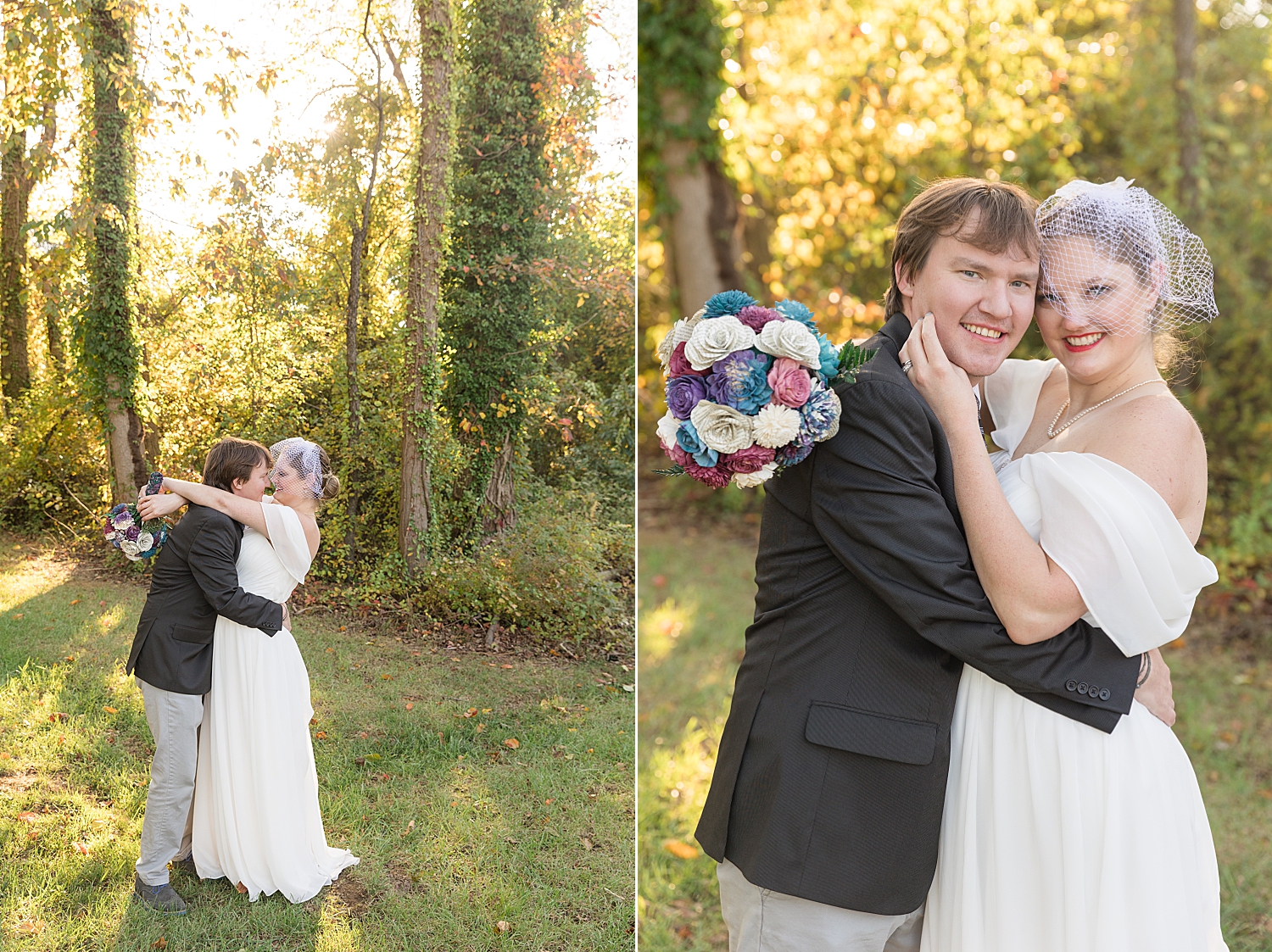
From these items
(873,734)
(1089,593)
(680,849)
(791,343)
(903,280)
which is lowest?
(680,849)

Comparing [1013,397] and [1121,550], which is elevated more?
[1013,397]

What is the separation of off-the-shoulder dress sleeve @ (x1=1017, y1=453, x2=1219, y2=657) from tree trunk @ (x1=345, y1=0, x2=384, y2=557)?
152 centimetres

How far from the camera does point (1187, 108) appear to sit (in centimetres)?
680

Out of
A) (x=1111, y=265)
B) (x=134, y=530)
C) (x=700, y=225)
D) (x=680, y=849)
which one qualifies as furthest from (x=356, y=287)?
(x=700, y=225)

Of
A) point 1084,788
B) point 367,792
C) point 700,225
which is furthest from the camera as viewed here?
point 700,225

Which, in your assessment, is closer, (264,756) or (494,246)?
(264,756)

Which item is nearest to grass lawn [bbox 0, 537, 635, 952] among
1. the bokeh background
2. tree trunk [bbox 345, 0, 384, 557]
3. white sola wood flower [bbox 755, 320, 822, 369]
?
tree trunk [bbox 345, 0, 384, 557]

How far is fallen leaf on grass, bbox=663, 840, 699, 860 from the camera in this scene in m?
3.86

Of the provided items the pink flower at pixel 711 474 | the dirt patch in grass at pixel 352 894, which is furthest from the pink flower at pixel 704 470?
the dirt patch in grass at pixel 352 894

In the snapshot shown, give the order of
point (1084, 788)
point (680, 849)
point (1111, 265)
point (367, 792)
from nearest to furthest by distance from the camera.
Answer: point (1084, 788) → point (1111, 265) → point (367, 792) → point (680, 849)

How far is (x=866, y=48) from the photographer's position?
24.9 ft

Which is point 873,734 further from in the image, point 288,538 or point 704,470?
point 288,538

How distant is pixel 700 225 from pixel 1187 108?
358cm

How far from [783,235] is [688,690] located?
4366 millimetres
